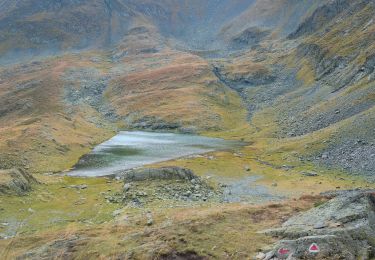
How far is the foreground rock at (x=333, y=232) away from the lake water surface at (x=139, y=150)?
192 feet

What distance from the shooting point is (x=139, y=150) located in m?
112

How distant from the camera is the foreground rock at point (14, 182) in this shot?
176ft

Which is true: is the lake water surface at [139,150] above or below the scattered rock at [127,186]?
above

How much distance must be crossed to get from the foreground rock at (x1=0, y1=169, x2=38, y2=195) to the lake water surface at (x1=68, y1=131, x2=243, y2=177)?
2118cm

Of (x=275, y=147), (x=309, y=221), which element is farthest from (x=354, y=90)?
(x=309, y=221)

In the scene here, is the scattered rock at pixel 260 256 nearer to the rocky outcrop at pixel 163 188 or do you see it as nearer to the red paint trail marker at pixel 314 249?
the red paint trail marker at pixel 314 249

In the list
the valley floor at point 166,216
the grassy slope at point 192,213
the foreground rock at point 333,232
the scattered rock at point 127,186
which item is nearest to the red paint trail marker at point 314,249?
A: the foreground rock at point 333,232

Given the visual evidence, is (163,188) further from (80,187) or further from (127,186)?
(80,187)

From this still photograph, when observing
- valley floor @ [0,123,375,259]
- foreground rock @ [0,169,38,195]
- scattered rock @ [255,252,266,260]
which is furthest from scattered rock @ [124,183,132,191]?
scattered rock @ [255,252,266,260]

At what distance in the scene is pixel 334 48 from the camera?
6870 inches

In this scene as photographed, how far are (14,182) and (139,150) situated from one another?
58.0 metres

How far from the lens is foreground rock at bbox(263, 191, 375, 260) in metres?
20.8

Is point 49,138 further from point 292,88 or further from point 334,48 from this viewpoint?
point 334,48

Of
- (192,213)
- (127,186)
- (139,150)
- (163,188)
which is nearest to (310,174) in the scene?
(163,188)
